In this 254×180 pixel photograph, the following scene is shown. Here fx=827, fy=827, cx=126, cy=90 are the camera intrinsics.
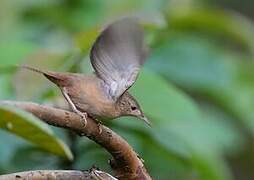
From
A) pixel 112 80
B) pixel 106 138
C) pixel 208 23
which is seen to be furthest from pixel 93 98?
pixel 208 23

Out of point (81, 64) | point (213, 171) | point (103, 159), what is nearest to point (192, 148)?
point (213, 171)

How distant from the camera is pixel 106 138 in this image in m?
1.09

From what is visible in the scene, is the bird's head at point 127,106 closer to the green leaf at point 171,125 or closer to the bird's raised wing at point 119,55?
the bird's raised wing at point 119,55

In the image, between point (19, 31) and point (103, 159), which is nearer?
point (103, 159)

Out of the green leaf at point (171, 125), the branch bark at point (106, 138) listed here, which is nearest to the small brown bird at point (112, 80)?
the branch bark at point (106, 138)

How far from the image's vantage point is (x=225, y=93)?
87.9 inches

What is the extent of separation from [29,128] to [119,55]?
0.58ft

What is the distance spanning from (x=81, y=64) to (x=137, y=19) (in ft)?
0.66

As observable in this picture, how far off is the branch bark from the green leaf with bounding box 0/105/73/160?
37 millimetres

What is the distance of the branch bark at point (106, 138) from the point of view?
3.56 ft

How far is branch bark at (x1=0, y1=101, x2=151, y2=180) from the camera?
3.56 ft

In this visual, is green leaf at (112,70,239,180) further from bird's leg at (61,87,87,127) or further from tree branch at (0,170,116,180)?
tree branch at (0,170,116,180)

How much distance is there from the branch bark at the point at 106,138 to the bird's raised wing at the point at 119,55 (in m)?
0.13

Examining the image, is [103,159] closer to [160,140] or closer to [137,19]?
[160,140]
